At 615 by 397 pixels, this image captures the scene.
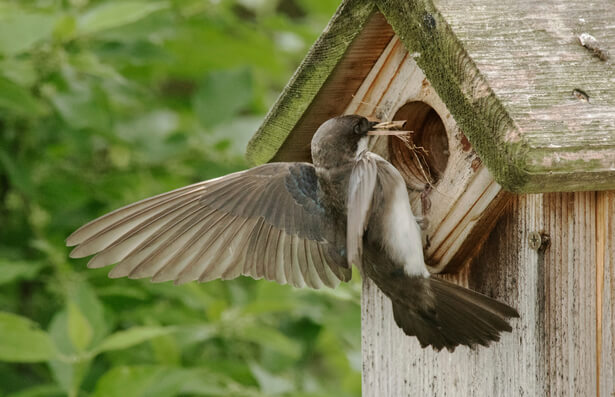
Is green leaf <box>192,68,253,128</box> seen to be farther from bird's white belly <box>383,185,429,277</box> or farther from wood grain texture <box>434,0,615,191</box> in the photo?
wood grain texture <box>434,0,615,191</box>

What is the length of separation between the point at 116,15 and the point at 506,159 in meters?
1.54

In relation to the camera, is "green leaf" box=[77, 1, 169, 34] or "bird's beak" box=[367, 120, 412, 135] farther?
"green leaf" box=[77, 1, 169, 34]

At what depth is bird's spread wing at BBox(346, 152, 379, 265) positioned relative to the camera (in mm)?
1394

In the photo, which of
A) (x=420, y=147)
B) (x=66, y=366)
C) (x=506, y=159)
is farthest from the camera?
(x=66, y=366)

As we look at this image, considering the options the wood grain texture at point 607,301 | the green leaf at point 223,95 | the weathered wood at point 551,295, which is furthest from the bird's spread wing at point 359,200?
the green leaf at point 223,95

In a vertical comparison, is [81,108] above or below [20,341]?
above

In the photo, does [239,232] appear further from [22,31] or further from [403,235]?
[22,31]

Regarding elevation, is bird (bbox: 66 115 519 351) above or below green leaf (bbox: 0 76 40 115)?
below

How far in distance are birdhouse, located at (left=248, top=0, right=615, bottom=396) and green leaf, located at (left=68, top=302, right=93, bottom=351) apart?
822mm

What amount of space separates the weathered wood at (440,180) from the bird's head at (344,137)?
0.09 metres

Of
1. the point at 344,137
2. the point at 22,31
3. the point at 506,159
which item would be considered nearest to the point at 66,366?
the point at 22,31

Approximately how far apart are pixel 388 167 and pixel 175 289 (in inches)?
49.9

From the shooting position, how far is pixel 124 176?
296 centimetres

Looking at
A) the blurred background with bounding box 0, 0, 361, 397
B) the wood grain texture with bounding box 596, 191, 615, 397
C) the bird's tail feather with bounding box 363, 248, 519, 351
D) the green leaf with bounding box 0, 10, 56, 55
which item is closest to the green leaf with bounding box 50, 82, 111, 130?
the blurred background with bounding box 0, 0, 361, 397
